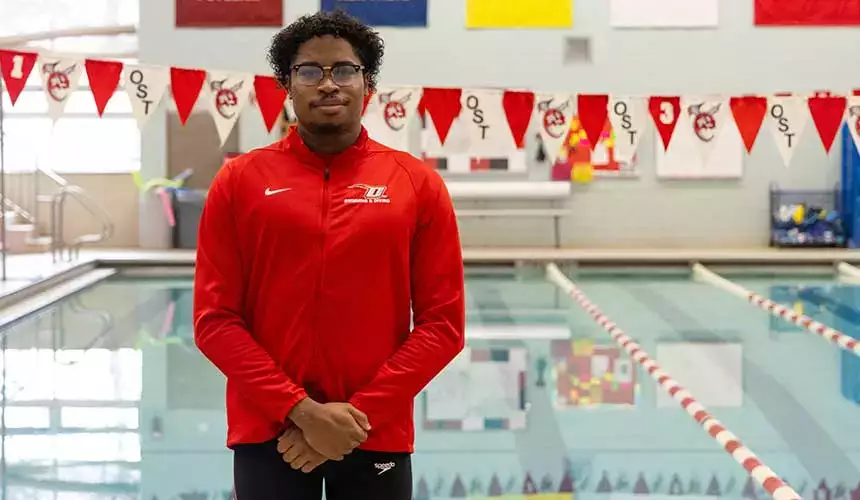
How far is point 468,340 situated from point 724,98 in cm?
247

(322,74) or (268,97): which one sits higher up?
(268,97)

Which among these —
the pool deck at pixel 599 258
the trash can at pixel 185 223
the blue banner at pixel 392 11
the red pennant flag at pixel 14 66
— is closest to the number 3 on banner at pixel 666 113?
the red pennant flag at pixel 14 66

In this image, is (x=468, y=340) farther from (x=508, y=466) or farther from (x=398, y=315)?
(x=398, y=315)

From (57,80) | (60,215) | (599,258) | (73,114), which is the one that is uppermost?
(73,114)

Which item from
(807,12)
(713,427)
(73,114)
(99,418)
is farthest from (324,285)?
(73,114)

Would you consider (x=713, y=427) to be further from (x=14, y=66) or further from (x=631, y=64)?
(x=631, y=64)

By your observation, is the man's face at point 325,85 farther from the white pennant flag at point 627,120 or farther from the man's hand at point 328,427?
the white pennant flag at point 627,120

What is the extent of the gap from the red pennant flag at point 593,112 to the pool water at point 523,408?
4.40 ft

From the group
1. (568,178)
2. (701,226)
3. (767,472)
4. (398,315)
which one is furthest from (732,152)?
(398,315)

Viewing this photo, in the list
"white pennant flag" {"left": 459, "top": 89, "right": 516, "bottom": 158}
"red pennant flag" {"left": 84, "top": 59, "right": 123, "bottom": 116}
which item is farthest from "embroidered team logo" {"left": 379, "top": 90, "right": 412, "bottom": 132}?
"red pennant flag" {"left": 84, "top": 59, "right": 123, "bottom": 116}

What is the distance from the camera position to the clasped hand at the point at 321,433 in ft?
5.50

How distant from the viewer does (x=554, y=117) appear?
25.1ft

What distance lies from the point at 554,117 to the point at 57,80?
3.24 metres

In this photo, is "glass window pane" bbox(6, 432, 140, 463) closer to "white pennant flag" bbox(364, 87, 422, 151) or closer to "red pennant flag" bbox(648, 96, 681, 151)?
"white pennant flag" bbox(364, 87, 422, 151)
